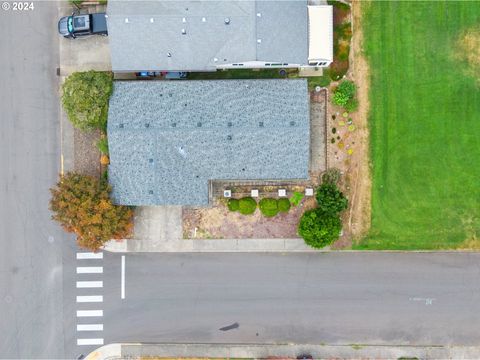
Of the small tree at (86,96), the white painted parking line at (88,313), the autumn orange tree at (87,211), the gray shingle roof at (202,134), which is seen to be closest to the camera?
the autumn orange tree at (87,211)

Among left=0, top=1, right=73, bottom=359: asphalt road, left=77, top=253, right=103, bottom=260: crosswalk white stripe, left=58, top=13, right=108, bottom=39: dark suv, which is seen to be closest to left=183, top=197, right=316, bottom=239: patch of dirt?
left=77, top=253, right=103, bottom=260: crosswalk white stripe

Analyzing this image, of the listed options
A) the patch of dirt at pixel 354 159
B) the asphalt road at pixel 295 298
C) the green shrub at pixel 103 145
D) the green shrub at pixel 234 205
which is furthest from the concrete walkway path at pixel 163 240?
the patch of dirt at pixel 354 159

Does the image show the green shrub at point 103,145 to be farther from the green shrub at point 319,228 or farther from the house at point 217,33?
the green shrub at point 319,228

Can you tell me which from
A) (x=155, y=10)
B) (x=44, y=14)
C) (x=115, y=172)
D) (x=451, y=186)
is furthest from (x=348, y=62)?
(x=44, y=14)

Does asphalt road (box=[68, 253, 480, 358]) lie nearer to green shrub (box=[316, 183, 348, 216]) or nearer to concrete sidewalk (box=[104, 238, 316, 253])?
concrete sidewalk (box=[104, 238, 316, 253])

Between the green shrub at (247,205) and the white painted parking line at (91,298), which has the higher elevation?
the green shrub at (247,205)

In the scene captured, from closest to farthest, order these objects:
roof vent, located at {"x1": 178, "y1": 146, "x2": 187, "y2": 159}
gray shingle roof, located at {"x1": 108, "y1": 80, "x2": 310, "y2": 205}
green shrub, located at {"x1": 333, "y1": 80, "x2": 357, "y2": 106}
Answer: gray shingle roof, located at {"x1": 108, "y1": 80, "x2": 310, "y2": 205}
roof vent, located at {"x1": 178, "y1": 146, "x2": 187, "y2": 159}
green shrub, located at {"x1": 333, "y1": 80, "x2": 357, "y2": 106}

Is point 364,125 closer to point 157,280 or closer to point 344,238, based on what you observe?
point 344,238
